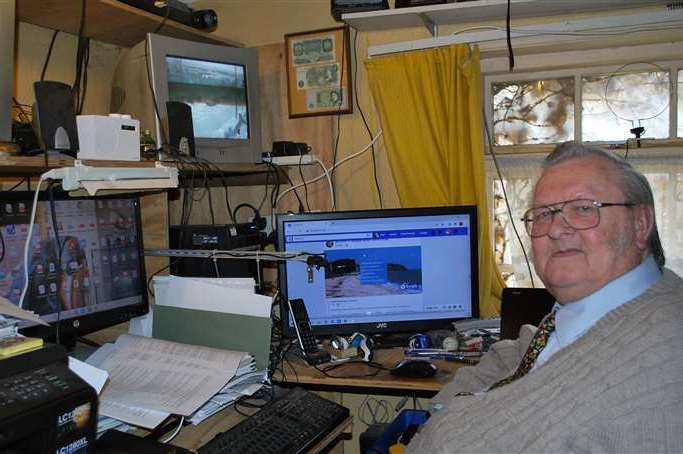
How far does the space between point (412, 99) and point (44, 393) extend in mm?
1604

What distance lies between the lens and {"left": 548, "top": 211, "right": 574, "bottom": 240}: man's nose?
119 centimetres

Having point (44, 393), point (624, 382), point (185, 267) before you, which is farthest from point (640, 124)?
point (44, 393)

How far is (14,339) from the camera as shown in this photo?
3.47ft

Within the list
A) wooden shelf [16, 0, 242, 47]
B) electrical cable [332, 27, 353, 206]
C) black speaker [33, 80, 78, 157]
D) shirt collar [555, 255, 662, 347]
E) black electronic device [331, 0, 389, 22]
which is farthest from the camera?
electrical cable [332, 27, 353, 206]

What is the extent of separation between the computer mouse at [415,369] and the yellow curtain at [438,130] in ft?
1.95

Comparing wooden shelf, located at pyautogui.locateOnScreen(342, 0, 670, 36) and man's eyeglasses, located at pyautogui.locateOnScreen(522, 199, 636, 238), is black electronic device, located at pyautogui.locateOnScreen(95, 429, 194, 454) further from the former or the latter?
wooden shelf, located at pyautogui.locateOnScreen(342, 0, 670, 36)

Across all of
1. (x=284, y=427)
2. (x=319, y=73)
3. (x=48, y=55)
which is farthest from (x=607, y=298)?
(x=48, y=55)

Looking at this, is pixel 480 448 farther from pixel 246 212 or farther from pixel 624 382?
pixel 246 212

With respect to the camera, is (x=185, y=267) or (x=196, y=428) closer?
(x=196, y=428)

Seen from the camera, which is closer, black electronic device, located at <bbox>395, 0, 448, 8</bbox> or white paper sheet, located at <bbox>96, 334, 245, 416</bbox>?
white paper sheet, located at <bbox>96, 334, 245, 416</bbox>

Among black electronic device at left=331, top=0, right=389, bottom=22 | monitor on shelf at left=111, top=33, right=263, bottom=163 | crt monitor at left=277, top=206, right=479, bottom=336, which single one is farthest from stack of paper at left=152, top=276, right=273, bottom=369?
black electronic device at left=331, top=0, right=389, bottom=22

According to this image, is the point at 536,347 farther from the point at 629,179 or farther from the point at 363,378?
the point at 363,378

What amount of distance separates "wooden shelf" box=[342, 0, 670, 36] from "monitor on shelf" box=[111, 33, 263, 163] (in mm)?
462

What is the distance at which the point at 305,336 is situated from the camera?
175 centimetres
